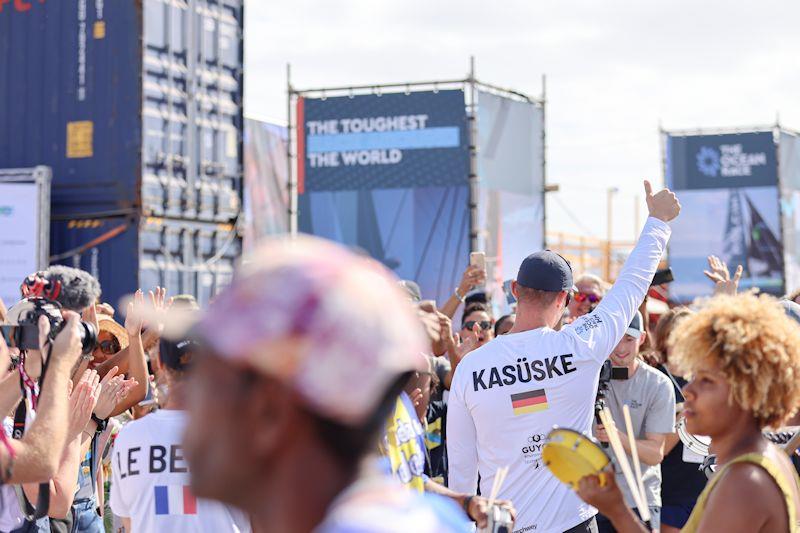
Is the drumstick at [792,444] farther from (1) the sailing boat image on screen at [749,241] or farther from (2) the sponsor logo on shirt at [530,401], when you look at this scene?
(1) the sailing boat image on screen at [749,241]

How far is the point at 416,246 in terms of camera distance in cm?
1967

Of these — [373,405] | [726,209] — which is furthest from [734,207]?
[373,405]

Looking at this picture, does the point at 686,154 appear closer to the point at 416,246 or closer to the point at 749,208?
the point at 749,208

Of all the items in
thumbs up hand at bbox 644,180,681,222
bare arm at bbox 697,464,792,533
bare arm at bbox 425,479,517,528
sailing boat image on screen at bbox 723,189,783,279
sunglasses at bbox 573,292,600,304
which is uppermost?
sailing boat image on screen at bbox 723,189,783,279

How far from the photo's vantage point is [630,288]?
456 cm

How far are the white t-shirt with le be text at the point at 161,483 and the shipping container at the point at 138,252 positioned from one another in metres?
8.58

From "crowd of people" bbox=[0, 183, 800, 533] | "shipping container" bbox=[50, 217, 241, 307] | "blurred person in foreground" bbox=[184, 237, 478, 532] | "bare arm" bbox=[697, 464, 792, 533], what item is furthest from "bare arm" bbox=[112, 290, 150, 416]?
"shipping container" bbox=[50, 217, 241, 307]

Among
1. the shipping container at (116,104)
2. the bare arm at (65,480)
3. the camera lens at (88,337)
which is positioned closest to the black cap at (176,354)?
the camera lens at (88,337)

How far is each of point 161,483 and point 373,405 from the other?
228 cm

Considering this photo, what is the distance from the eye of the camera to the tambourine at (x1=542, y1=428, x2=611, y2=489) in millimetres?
2891

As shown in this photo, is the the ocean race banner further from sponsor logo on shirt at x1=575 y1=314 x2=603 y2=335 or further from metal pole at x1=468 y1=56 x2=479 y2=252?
sponsor logo on shirt at x1=575 y1=314 x2=603 y2=335

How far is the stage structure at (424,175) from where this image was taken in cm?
1942

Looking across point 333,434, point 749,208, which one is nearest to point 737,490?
point 333,434

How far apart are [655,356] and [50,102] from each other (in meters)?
8.51
